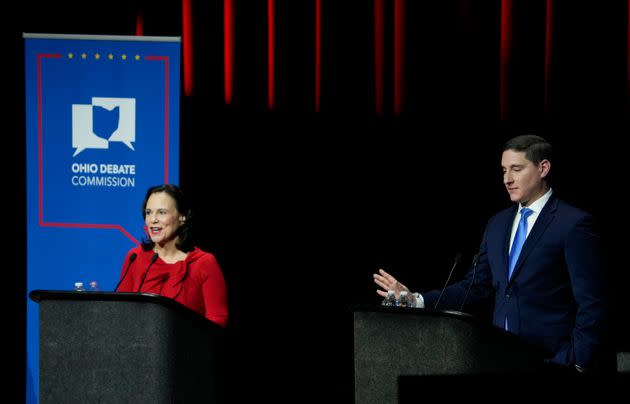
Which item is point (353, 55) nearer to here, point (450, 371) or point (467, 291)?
point (467, 291)

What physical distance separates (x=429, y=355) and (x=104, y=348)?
1.07 metres

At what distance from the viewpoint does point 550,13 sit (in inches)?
170

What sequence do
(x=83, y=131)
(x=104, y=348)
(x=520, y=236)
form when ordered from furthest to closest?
(x=83, y=131)
(x=520, y=236)
(x=104, y=348)

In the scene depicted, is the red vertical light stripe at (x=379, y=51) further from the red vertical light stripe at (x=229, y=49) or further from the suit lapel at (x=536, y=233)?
the suit lapel at (x=536, y=233)

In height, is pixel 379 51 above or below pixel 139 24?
below

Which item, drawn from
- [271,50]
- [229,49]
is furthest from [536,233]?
[229,49]

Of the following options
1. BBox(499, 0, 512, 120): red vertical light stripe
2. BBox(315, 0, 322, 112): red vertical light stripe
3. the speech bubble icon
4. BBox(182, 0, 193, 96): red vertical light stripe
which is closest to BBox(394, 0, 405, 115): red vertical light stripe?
BBox(315, 0, 322, 112): red vertical light stripe

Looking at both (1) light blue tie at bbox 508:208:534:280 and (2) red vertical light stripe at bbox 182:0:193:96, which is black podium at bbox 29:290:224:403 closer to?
(1) light blue tie at bbox 508:208:534:280

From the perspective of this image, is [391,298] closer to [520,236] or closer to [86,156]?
[520,236]

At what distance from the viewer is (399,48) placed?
175 inches

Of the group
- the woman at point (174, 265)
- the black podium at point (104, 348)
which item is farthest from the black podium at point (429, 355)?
the woman at point (174, 265)

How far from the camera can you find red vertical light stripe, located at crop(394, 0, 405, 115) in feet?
14.6

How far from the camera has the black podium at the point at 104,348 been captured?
2.88 metres

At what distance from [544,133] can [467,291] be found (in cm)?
149
